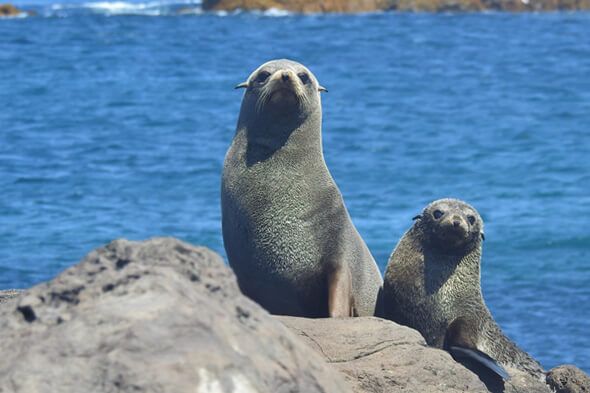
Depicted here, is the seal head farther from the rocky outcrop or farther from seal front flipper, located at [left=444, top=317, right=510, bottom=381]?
the rocky outcrop

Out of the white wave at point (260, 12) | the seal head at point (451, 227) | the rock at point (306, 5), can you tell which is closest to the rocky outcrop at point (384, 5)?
the rock at point (306, 5)

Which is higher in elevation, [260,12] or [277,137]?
[277,137]

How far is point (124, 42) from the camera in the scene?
1592 inches

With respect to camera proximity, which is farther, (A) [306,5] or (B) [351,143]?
(A) [306,5]

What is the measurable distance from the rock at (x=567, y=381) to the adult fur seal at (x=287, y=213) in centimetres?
149

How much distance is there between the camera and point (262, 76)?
7.40m

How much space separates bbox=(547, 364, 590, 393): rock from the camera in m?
7.61

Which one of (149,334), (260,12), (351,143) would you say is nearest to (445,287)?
(149,334)

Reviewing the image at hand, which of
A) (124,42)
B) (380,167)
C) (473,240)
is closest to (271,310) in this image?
(473,240)

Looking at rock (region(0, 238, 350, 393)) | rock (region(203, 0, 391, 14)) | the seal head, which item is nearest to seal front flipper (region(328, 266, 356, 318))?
the seal head

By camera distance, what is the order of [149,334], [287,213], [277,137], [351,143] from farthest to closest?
[351,143]
[277,137]
[287,213]
[149,334]

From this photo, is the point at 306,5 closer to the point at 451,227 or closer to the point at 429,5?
the point at 429,5

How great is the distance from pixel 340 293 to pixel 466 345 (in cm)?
99

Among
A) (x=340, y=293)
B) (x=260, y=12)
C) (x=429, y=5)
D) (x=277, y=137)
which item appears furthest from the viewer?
(x=429, y=5)
